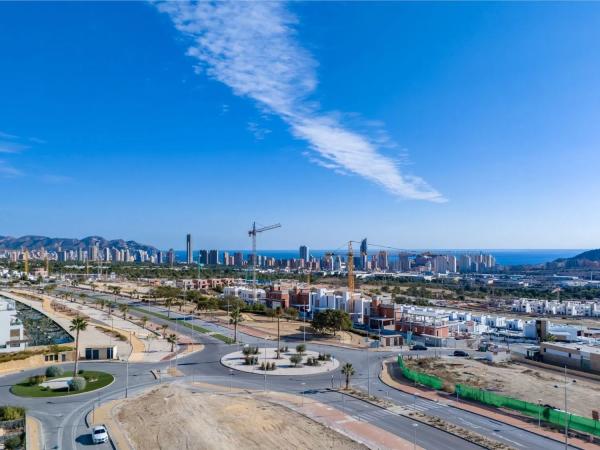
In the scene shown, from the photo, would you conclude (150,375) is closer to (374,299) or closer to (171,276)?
(374,299)

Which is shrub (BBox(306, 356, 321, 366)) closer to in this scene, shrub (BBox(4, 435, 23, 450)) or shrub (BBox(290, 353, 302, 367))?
shrub (BBox(290, 353, 302, 367))

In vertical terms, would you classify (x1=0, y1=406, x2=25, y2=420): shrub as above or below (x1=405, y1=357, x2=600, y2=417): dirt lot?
above

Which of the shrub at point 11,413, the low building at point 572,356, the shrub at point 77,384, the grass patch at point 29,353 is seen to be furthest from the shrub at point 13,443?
the low building at point 572,356

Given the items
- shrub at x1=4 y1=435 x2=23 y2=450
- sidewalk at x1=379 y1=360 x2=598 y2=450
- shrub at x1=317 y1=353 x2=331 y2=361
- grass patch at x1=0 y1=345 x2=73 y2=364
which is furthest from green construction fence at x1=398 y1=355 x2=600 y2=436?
grass patch at x1=0 y1=345 x2=73 y2=364

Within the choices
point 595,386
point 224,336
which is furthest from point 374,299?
point 595,386

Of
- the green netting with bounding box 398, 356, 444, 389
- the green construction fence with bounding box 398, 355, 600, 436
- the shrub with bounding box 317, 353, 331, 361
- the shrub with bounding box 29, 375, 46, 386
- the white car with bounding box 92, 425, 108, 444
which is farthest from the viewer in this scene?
the shrub with bounding box 317, 353, 331, 361

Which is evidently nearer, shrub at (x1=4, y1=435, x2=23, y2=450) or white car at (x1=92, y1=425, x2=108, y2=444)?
shrub at (x1=4, y1=435, x2=23, y2=450)

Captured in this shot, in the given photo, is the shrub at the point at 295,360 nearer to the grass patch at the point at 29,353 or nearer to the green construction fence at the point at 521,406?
the green construction fence at the point at 521,406
